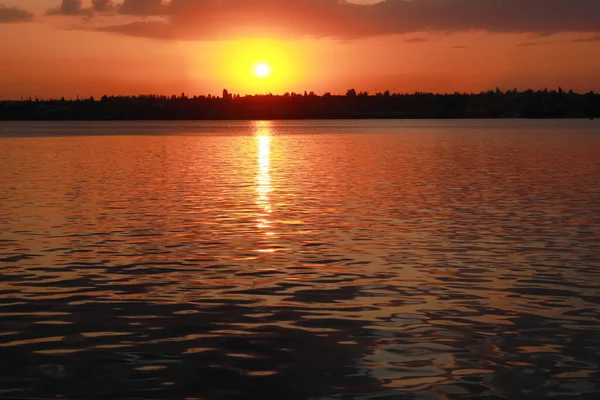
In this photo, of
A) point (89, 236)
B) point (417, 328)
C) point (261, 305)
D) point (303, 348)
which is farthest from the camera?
point (89, 236)

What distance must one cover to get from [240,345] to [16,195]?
33.6 meters

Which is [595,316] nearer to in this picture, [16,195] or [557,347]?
[557,347]

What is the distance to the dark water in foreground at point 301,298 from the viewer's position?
560 inches

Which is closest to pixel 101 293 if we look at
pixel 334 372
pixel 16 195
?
pixel 334 372

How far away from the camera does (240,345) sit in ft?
53.3

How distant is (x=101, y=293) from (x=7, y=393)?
763cm

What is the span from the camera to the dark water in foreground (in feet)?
46.7

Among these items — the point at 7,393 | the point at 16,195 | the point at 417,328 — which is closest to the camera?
the point at 7,393

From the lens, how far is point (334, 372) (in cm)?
1452

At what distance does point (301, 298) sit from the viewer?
20.4 m

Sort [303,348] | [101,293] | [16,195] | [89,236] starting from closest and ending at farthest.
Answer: [303,348] → [101,293] → [89,236] → [16,195]

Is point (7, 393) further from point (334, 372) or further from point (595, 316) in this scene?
point (595, 316)

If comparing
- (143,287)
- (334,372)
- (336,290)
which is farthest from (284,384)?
(143,287)

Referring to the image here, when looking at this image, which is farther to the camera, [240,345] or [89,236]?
[89,236]
